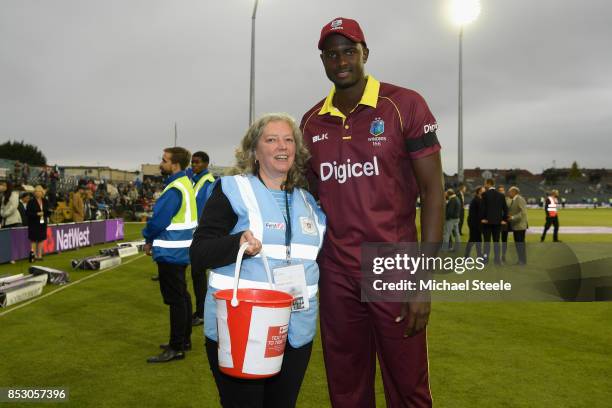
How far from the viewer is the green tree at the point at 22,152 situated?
76.6 meters

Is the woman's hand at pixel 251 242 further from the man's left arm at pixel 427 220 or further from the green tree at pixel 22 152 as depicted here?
the green tree at pixel 22 152

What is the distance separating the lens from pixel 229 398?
222 centimetres

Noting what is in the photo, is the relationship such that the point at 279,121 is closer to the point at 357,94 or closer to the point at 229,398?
the point at 357,94

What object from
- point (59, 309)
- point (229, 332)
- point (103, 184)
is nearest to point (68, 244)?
point (59, 309)

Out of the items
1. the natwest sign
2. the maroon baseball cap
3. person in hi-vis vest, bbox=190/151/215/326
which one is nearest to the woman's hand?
the maroon baseball cap

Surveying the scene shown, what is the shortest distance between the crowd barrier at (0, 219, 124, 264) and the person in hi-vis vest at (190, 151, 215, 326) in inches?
291

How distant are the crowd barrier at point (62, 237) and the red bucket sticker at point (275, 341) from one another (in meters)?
12.5

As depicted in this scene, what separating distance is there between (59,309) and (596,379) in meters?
7.17

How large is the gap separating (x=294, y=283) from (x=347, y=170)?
24.3 inches

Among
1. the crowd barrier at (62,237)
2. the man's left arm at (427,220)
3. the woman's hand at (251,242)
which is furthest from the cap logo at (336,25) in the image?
the crowd barrier at (62,237)

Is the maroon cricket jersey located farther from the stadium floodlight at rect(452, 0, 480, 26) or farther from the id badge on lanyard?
the stadium floodlight at rect(452, 0, 480, 26)

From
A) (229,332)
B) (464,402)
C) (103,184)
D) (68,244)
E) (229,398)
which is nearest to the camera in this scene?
(229,332)

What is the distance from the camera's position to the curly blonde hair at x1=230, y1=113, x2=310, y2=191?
8.00 feet

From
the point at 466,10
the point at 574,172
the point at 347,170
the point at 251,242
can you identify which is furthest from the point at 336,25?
the point at 574,172
